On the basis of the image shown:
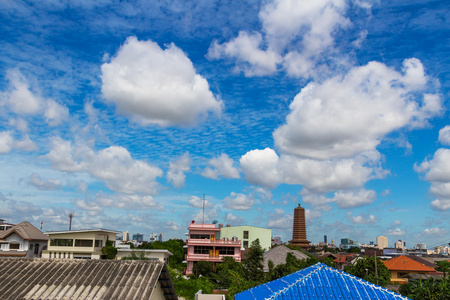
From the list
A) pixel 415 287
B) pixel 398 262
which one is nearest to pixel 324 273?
pixel 415 287

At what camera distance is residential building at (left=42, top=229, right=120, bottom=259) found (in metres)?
48.9

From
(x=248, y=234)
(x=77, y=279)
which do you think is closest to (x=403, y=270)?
(x=248, y=234)

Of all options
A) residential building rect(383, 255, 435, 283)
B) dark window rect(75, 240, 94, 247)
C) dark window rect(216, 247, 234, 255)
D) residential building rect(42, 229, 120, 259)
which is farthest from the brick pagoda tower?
dark window rect(75, 240, 94, 247)

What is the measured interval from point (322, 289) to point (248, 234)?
219 feet

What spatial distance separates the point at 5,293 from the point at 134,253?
41285 millimetres

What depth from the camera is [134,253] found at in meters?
51.1

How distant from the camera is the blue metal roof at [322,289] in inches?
579

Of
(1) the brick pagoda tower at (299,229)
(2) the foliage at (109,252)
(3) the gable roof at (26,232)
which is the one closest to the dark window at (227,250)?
(2) the foliage at (109,252)

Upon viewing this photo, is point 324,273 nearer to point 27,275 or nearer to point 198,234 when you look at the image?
point 27,275

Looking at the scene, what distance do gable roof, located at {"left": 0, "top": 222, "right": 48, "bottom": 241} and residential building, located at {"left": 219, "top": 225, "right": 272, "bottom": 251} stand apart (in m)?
38.2

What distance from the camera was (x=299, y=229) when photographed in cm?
15050

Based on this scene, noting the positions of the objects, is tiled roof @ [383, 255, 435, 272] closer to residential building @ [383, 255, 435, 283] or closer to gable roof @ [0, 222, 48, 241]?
residential building @ [383, 255, 435, 283]

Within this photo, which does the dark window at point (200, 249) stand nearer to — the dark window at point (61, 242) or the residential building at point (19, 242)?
the dark window at point (61, 242)

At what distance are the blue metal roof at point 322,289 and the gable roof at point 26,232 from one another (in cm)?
4769
